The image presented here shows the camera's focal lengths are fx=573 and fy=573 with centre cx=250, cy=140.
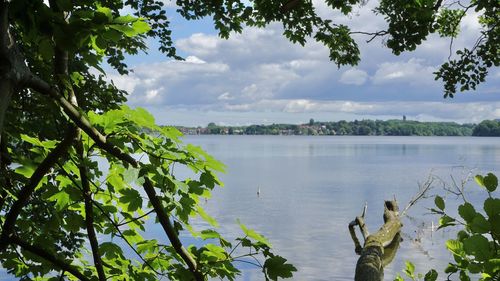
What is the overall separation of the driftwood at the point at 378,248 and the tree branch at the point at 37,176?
618cm

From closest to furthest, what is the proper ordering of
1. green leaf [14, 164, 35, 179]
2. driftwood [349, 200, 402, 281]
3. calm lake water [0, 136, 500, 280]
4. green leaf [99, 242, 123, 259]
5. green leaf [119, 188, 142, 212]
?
green leaf [119, 188, 142, 212]
green leaf [14, 164, 35, 179]
green leaf [99, 242, 123, 259]
driftwood [349, 200, 402, 281]
calm lake water [0, 136, 500, 280]

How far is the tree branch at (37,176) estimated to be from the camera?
195 cm

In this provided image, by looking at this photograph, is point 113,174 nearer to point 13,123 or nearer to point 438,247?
point 13,123

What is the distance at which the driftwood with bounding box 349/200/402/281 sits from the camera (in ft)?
25.7

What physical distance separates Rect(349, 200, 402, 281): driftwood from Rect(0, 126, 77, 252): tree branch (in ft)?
20.3

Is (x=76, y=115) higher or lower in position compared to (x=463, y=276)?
higher

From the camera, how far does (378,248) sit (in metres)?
9.01

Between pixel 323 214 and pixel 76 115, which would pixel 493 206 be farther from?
pixel 323 214

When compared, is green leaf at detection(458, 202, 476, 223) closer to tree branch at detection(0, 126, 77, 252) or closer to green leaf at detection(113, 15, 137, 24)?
green leaf at detection(113, 15, 137, 24)

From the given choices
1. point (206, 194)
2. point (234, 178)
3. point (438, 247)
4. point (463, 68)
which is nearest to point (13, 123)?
point (206, 194)

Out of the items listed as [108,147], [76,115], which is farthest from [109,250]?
[76,115]

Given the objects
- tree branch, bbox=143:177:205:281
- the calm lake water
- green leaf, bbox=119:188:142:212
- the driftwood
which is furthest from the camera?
the calm lake water

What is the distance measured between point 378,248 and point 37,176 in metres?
7.71

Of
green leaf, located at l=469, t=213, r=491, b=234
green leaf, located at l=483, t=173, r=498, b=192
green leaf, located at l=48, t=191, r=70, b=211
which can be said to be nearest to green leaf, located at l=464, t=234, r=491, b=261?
green leaf, located at l=469, t=213, r=491, b=234
